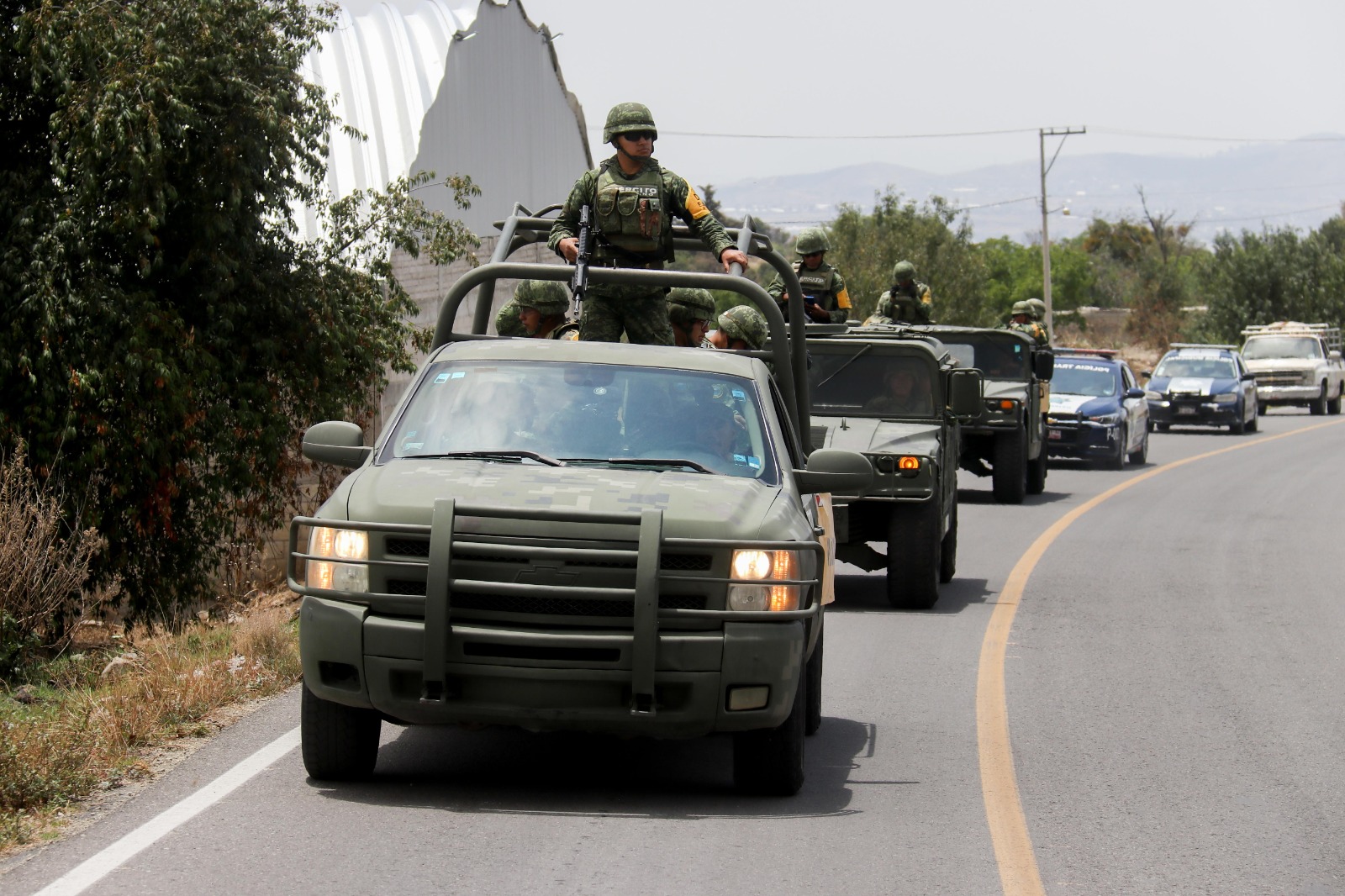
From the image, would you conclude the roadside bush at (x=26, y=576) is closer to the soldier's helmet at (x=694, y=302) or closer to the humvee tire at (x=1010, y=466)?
the soldier's helmet at (x=694, y=302)

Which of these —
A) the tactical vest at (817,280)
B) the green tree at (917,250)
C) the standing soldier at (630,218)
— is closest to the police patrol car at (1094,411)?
the tactical vest at (817,280)

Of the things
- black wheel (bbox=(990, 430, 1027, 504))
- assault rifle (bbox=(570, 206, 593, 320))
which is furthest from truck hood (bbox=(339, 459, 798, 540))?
black wheel (bbox=(990, 430, 1027, 504))

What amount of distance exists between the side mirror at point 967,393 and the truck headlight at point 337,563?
745cm

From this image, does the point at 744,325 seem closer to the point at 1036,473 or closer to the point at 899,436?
the point at 899,436

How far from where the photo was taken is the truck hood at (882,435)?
1212cm

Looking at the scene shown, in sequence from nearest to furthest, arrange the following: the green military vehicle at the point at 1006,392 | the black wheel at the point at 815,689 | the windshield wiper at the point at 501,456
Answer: the windshield wiper at the point at 501,456 < the black wheel at the point at 815,689 < the green military vehicle at the point at 1006,392

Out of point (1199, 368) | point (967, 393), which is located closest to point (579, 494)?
point (967, 393)

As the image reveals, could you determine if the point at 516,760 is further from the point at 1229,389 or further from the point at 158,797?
the point at 1229,389

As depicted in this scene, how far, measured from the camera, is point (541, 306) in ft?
37.6

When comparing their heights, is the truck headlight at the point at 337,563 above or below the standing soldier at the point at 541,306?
below

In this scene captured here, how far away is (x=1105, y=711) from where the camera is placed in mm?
8625

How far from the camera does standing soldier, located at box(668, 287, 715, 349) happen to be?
448 inches

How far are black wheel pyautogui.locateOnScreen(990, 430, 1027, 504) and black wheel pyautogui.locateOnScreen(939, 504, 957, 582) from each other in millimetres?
6103

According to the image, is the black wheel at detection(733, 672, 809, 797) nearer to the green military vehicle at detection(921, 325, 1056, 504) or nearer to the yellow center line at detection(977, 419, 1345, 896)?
the yellow center line at detection(977, 419, 1345, 896)
